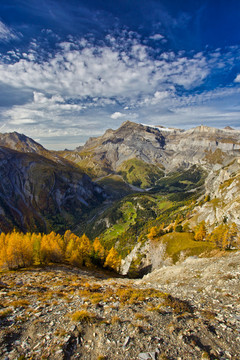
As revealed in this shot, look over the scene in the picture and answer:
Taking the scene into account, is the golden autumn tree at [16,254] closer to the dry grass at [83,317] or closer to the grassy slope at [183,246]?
the dry grass at [83,317]

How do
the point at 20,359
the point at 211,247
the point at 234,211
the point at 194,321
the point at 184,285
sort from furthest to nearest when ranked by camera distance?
the point at 234,211 < the point at 211,247 < the point at 184,285 < the point at 194,321 < the point at 20,359

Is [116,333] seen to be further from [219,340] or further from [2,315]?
[2,315]

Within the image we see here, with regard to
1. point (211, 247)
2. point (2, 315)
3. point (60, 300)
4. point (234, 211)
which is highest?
point (2, 315)

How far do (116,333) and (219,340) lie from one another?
8036 millimetres

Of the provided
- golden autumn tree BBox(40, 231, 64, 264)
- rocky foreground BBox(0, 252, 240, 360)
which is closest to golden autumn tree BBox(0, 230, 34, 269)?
golden autumn tree BBox(40, 231, 64, 264)

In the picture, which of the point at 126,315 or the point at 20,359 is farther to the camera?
the point at 126,315

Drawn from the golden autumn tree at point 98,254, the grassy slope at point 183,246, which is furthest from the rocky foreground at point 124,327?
the golden autumn tree at point 98,254

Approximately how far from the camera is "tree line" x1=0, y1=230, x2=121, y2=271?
166 feet

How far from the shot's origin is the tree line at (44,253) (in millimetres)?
50562

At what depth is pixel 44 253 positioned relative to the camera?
195 ft

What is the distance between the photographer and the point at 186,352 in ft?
38.0

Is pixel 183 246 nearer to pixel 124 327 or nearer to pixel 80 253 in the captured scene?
pixel 80 253

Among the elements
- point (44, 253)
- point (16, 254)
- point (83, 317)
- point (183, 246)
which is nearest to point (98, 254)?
point (44, 253)

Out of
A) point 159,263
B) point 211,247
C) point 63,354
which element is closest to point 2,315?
point 63,354
